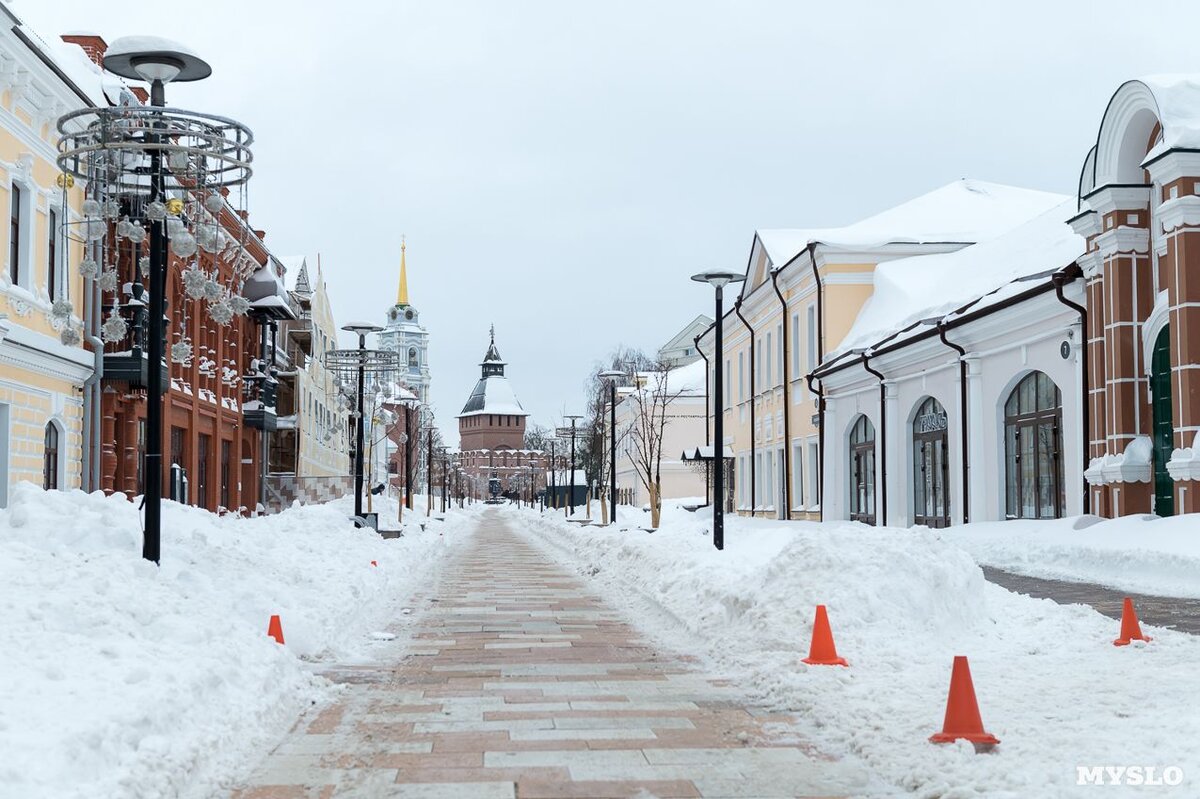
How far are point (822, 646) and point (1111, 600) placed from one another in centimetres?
634

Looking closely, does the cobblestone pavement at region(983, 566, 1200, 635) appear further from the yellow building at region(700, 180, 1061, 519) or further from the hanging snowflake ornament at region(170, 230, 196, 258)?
the yellow building at region(700, 180, 1061, 519)

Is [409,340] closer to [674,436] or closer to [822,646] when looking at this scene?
[674,436]

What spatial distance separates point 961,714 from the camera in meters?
7.10

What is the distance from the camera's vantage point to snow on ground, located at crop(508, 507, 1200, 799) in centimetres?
660

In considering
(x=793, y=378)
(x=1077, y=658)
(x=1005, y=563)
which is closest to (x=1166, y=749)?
(x=1077, y=658)

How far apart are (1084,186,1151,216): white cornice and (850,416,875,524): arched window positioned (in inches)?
512

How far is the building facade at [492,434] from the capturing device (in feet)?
577

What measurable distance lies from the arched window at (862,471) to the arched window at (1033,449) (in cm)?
802

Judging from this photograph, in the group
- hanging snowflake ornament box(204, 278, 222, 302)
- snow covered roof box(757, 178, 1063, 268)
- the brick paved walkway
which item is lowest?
the brick paved walkway

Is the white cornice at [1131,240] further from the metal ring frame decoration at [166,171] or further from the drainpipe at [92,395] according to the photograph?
the drainpipe at [92,395]

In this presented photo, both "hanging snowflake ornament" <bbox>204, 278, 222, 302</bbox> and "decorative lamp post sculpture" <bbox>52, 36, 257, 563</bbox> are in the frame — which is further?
"hanging snowflake ornament" <bbox>204, 278, 222, 302</bbox>

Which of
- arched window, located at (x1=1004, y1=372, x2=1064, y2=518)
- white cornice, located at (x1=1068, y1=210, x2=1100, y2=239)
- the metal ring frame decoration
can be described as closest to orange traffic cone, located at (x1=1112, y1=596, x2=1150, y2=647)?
the metal ring frame decoration

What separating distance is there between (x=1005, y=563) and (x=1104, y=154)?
7348mm

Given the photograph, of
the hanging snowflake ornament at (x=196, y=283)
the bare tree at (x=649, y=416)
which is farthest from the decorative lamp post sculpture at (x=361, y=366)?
the bare tree at (x=649, y=416)
